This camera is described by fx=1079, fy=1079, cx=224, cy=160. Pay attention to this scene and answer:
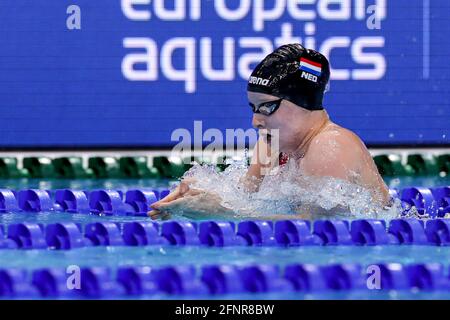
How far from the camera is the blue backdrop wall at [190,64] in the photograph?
805 centimetres

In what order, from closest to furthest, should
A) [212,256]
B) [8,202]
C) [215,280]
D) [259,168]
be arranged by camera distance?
[215,280] → [212,256] → [259,168] → [8,202]

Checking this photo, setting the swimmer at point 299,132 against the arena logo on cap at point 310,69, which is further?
the arena logo on cap at point 310,69

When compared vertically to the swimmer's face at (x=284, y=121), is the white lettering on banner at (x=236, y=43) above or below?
above

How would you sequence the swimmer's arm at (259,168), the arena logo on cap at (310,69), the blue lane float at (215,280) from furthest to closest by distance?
the swimmer's arm at (259,168)
the arena logo on cap at (310,69)
the blue lane float at (215,280)

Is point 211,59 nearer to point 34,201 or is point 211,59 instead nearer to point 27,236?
point 34,201

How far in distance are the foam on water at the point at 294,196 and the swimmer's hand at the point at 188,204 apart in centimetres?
6

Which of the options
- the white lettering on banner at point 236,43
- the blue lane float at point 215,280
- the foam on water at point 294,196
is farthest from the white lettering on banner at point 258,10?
the blue lane float at point 215,280

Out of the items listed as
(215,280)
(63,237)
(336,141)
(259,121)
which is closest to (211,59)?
(259,121)

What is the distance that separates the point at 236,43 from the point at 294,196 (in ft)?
10.9

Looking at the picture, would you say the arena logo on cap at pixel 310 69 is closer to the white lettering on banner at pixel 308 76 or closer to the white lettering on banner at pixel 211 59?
the white lettering on banner at pixel 308 76

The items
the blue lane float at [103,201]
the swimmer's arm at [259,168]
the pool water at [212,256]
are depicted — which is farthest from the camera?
the blue lane float at [103,201]

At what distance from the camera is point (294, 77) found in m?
4.85

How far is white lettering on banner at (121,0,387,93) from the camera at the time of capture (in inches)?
317

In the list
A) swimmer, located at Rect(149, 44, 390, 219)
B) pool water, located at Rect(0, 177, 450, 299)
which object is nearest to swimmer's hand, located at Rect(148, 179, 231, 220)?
swimmer, located at Rect(149, 44, 390, 219)
